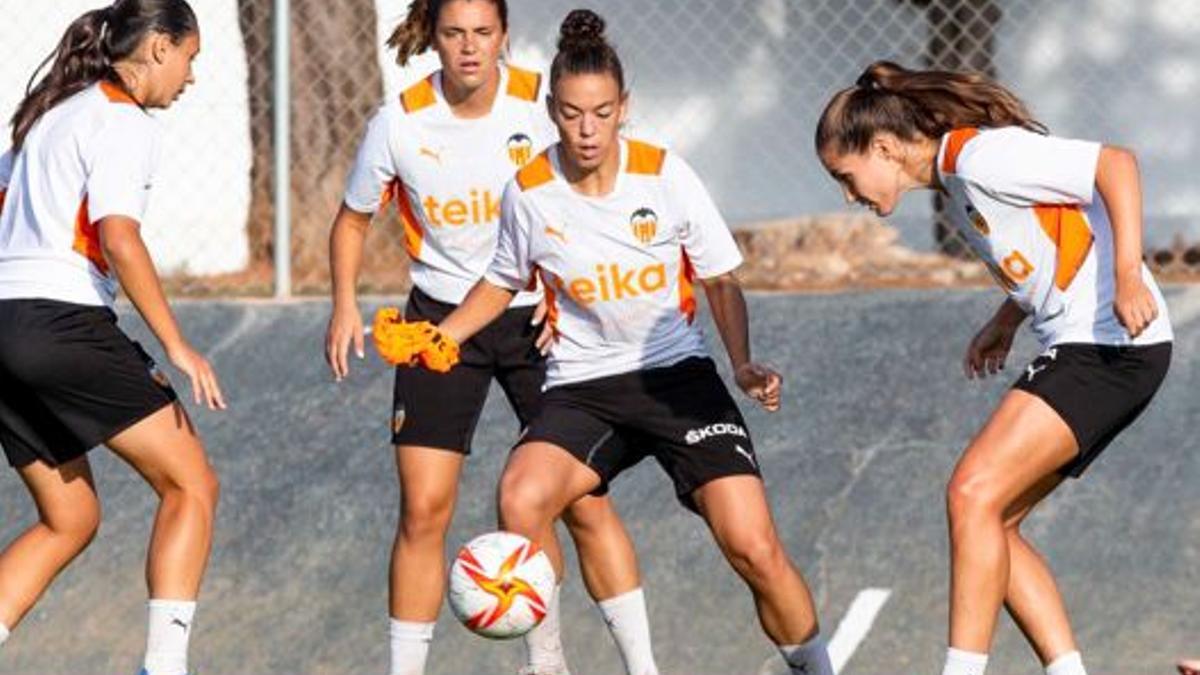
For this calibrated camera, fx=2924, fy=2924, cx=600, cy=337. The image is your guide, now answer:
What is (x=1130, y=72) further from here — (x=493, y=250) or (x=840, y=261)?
(x=493, y=250)

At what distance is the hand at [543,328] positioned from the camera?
8.76m

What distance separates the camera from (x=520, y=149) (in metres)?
9.05

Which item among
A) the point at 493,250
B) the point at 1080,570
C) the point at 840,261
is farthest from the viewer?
the point at 840,261

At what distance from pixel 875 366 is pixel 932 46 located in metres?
3.14

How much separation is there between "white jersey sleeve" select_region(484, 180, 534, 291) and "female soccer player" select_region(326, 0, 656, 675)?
16.6 inches

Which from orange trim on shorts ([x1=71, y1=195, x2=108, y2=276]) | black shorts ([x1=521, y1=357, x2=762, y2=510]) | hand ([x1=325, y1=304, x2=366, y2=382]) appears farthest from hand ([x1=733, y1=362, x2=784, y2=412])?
orange trim on shorts ([x1=71, y1=195, x2=108, y2=276])

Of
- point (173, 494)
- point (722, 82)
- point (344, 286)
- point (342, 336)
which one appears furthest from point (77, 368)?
point (722, 82)

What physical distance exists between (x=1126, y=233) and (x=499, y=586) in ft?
6.72

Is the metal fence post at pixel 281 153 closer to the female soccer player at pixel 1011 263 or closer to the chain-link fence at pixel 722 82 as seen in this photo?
the chain-link fence at pixel 722 82

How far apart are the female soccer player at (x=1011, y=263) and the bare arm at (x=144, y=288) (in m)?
1.85

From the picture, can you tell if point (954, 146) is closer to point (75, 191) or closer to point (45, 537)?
point (75, 191)

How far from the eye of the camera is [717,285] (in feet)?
28.0

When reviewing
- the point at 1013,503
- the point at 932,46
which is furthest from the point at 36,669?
the point at 932,46

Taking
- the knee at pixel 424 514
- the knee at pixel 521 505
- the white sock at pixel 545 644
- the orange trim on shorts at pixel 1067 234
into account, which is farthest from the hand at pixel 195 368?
the orange trim on shorts at pixel 1067 234
